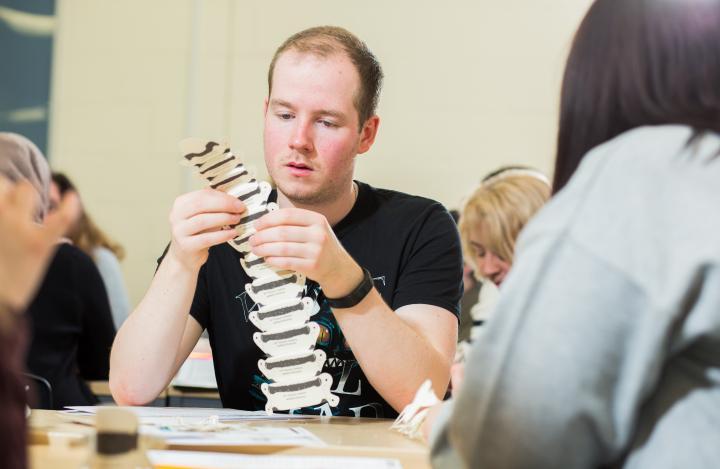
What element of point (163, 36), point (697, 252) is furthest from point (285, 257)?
point (163, 36)

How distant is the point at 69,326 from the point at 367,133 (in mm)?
1141

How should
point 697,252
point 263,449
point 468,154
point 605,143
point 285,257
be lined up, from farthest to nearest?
point 468,154, point 285,257, point 263,449, point 605,143, point 697,252

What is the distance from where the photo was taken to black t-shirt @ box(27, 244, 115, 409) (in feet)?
7.73

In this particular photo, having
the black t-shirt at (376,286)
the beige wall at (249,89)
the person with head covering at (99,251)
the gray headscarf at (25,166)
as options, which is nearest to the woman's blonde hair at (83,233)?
the person with head covering at (99,251)

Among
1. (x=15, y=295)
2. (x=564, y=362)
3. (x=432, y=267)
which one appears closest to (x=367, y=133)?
(x=432, y=267)

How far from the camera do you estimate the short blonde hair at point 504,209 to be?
8.65 ft

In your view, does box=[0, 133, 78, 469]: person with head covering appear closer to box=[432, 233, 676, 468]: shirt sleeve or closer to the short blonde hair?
box=[432, 233, 676, 468]: shirt sleeve

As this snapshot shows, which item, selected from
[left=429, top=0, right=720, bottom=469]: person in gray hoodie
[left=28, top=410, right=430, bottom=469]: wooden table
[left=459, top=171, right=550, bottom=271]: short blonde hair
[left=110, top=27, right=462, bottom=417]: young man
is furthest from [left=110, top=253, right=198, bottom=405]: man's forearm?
[left=459, top=171, right=550, bottom=271]: short blonde hair

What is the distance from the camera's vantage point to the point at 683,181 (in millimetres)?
695

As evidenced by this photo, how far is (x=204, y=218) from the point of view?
138 cm

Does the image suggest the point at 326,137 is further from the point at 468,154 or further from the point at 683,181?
the point at 468,154

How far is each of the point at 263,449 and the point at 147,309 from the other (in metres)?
0.52

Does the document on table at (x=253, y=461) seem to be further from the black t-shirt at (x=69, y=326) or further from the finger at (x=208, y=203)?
the black t-shirt at (x=69, y=326)

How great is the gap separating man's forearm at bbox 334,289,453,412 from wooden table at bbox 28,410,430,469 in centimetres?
13
